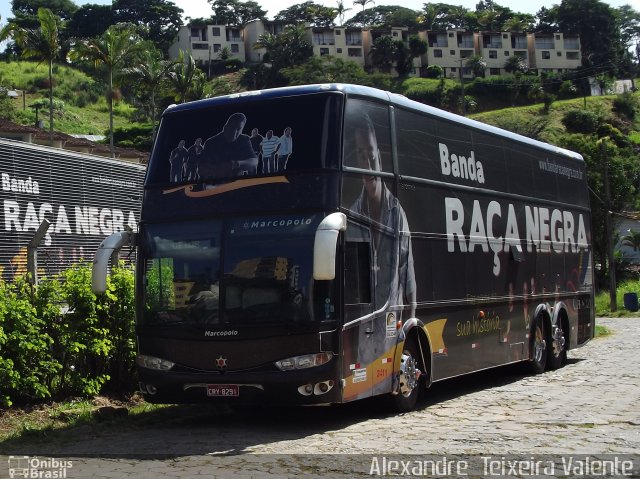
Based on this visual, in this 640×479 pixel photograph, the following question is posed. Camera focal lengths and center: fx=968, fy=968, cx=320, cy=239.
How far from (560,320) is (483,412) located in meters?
6.92

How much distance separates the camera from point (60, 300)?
12648mm

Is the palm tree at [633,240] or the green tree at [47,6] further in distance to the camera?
the green tree at [47,6]

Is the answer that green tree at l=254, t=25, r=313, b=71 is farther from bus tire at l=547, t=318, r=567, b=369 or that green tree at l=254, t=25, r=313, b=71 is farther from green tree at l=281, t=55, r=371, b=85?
bus tire at l=547, t=318, r=567, b=369

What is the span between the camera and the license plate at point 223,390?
10789 millimetres

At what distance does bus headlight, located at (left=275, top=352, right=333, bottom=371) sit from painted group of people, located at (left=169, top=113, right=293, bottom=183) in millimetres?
2172

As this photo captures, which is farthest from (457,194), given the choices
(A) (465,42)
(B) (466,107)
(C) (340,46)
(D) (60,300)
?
(A) (465,42)

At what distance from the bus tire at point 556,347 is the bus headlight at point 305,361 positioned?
837cm

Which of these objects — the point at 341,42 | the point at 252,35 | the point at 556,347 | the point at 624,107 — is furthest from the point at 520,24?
the point at 556,347

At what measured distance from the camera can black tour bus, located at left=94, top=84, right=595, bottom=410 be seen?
35.1ft

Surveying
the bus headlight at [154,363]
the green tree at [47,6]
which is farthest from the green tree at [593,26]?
the bus headlight at [154,363]

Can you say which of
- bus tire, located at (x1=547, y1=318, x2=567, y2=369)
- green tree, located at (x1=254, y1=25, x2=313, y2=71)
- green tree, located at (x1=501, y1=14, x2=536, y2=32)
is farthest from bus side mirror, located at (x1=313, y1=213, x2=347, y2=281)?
green tree, located at (x1=501, y1=14, x2=536, y2=32)

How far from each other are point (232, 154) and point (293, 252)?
4.94 ft

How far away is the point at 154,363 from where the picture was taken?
11.2m

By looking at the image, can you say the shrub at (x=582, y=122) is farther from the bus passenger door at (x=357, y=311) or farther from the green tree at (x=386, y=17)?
the bus passenger door at (x=357, y=311)
